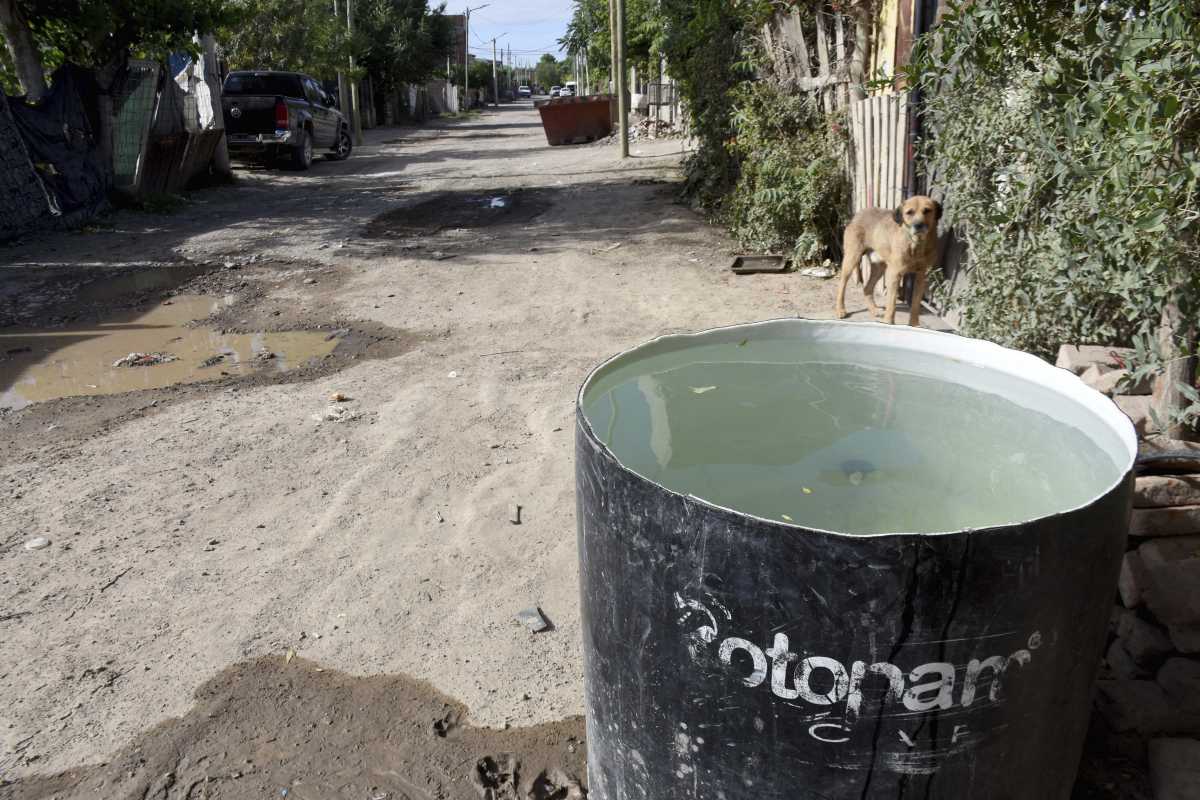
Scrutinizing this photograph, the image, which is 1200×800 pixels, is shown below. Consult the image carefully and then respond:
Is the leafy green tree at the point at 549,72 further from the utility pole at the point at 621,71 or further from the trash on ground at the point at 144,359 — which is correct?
the trash on ground at the point at 144,359

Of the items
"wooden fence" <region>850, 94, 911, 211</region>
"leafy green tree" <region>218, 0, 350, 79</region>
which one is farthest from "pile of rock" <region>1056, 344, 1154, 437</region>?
"leafy green tree" <region>218, 0, 350, 79</region>

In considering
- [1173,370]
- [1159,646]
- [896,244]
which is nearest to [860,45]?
[896,244]

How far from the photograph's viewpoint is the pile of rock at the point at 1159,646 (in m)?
2.10

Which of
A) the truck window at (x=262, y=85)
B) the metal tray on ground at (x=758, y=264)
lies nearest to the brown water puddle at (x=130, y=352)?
the metal tray on ground at (x=758, y=264)

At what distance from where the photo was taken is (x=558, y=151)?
21.0m

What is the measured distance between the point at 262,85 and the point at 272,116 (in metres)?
1.45

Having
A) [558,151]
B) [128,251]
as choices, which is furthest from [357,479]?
[558,151]

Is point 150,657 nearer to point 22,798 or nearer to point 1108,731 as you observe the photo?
point 22,798

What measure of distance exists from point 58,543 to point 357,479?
1.19 meters

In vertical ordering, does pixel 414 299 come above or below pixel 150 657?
above

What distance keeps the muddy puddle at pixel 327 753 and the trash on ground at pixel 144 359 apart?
12.4 ft

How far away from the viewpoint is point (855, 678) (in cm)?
115

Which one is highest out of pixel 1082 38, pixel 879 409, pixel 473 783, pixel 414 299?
pixel 1082 38

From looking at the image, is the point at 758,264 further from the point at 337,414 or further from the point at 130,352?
the point at 130,352
